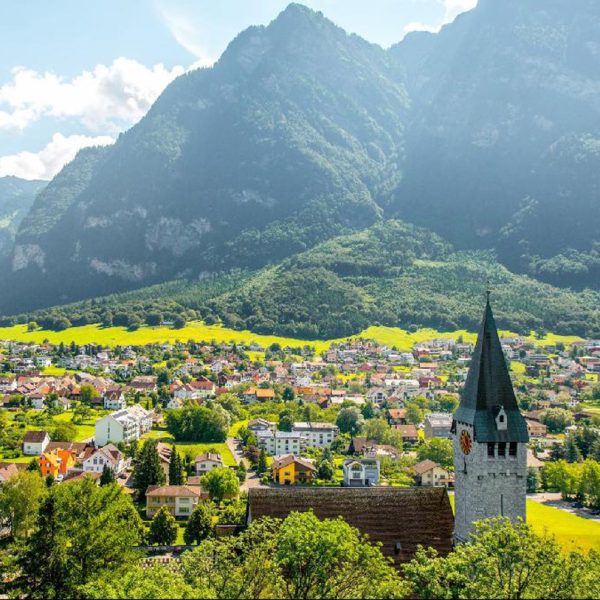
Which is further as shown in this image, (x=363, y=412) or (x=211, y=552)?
(x=363, y=412)

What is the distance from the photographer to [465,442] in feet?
106

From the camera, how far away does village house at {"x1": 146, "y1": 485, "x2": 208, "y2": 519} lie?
68.0 m

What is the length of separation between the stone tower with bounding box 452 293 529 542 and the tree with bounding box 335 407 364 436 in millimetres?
84983

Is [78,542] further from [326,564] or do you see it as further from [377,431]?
[377,431]

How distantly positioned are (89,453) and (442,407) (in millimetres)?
73660

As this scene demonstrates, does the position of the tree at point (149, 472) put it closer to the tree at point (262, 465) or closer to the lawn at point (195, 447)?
the lawn at point (195, 447)

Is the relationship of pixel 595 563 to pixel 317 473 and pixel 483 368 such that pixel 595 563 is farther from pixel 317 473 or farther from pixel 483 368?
pixel 317 473

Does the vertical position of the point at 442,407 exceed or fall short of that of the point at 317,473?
it exceeds it

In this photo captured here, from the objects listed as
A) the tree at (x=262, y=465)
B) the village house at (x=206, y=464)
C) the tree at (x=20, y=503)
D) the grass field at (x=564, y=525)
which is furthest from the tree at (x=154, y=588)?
the tree at (x=262, y=465)

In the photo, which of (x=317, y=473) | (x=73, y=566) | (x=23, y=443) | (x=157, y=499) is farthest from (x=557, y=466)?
(x=23, y=443)

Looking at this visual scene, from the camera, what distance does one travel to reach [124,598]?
843 inches

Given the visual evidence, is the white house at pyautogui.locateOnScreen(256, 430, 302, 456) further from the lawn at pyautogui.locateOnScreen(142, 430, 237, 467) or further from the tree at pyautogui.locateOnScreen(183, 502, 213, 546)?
the tree at pyautogui.locateOnScreen(183, 502, 213, 546)

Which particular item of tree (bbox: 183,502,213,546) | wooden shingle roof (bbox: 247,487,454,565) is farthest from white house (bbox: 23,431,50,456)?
wooden shingle roof (bbox: 247,487,454,565)

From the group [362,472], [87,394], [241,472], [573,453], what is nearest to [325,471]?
[362,472]
